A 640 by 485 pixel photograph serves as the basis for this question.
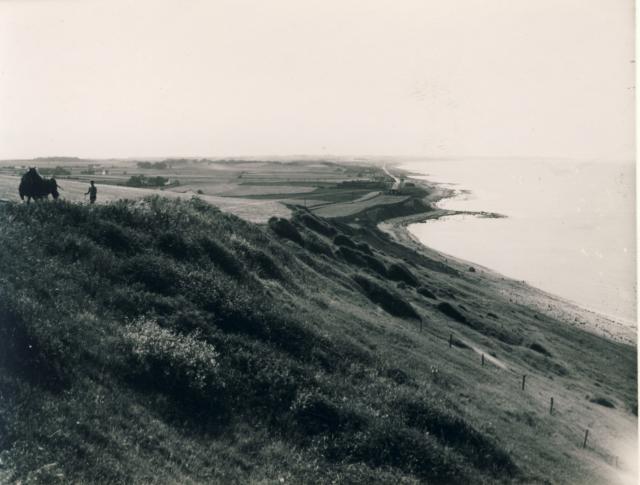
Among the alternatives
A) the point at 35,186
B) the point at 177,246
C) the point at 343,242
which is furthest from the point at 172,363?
the point at 343,242

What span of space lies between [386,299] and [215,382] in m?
22.3

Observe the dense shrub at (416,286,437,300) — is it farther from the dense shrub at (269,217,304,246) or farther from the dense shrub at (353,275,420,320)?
the dense shrub at (269,217,304,246)

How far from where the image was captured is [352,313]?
24578 mm

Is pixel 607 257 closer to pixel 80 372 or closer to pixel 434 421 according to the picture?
pixel 434 421

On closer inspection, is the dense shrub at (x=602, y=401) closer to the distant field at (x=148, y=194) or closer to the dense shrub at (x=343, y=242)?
the dense shrub at (x=343, y=242)

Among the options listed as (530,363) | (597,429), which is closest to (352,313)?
(597,429)

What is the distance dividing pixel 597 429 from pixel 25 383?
23.7m

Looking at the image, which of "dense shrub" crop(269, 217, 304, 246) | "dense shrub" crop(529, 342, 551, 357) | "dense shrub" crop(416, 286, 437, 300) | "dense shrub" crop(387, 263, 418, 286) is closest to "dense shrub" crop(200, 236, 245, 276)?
"dense shrub" crop(269, 217, 304, 246)

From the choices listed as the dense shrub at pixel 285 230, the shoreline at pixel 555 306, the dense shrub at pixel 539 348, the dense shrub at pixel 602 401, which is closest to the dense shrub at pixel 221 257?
the dense shrub at pixel 285 230

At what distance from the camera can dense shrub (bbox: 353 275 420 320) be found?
104ft

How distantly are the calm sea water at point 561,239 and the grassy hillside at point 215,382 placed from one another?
99.7 feet

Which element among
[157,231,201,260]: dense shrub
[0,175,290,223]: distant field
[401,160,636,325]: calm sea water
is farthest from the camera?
[401,160,636,325]: calm sea water

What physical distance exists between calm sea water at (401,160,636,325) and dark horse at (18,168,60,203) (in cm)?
4085

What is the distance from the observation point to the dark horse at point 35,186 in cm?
1809
